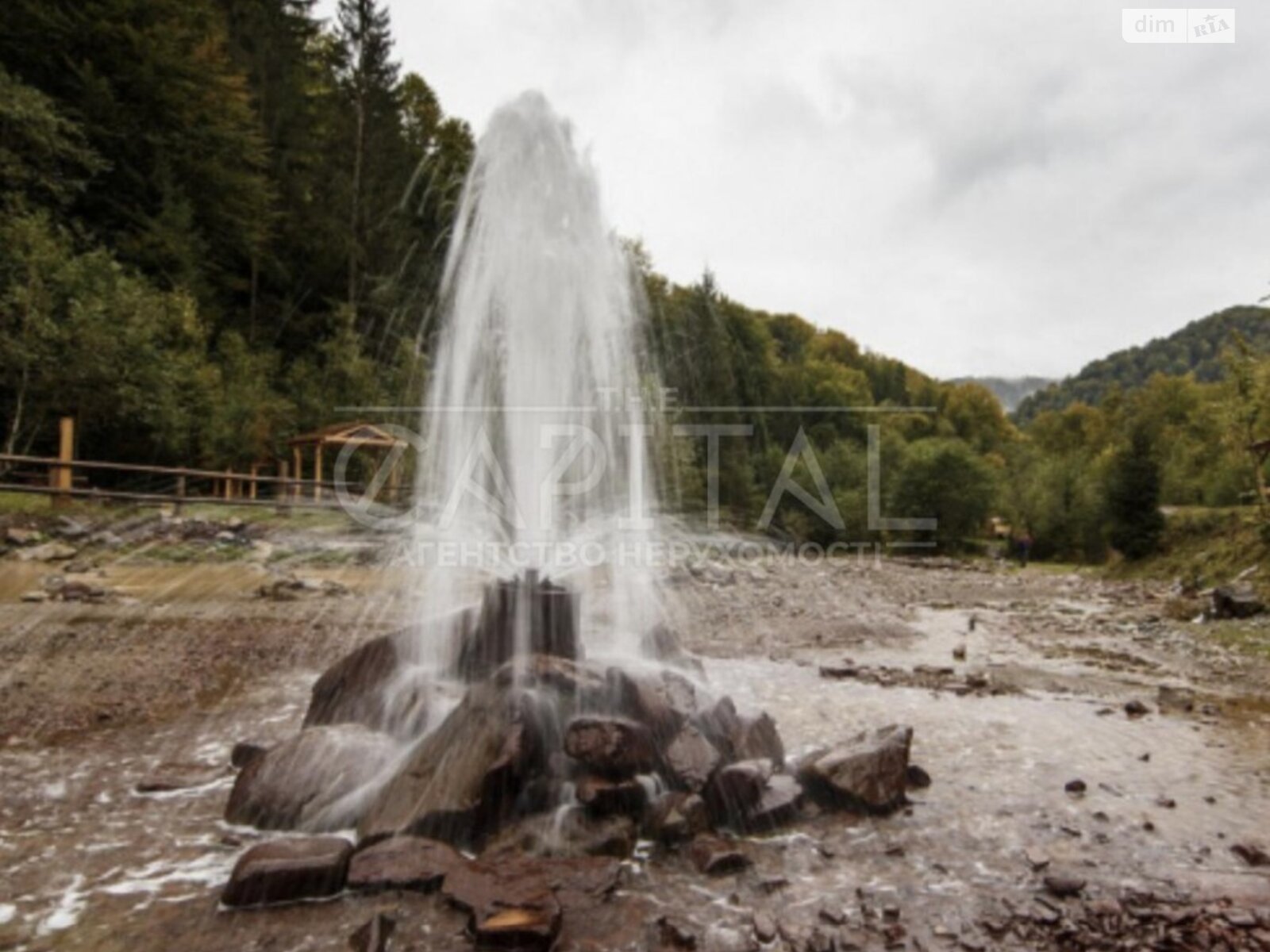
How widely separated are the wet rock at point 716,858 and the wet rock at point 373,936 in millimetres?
2557

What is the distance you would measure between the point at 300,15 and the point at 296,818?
74808 millimetres

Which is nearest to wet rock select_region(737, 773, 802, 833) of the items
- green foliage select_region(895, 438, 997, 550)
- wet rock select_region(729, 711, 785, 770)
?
wet rock select_region(729, 711, 785, 770)

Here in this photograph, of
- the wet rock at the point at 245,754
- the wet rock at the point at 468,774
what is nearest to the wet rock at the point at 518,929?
the wet rock at the point at 468,774

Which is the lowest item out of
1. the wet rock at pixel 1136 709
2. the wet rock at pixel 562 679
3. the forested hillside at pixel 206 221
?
the wet rock at pixel 1136 709

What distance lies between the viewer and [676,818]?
6.69m

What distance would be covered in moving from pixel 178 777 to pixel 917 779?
8450 mm

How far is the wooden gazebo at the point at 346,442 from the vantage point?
36.2 m

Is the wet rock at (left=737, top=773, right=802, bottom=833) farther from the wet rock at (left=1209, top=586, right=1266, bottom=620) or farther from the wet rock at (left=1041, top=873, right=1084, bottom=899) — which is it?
the wet rock at (left=1209, top=586, right=1266, bottom=620)

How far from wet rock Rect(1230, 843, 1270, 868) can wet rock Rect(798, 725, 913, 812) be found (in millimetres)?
2881

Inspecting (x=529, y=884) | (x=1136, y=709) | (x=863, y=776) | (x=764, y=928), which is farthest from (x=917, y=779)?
(x=1136, y=709)

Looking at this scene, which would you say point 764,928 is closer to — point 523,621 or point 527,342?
point 523,621

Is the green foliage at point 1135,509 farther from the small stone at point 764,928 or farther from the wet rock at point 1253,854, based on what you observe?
the small stone at point 764,928

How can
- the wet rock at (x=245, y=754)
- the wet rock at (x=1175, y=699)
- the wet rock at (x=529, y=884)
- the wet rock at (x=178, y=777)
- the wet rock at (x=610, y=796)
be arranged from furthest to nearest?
the wet rock at (x=1175, y=699), the wet rock at (x=245, y=754), the wet rock at (x=178, y=777), the wet rock at (x=610, y=796), the wet rock at (x=529, y=884)

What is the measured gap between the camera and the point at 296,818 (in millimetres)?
6980
